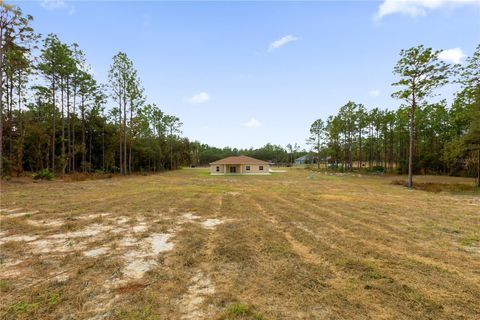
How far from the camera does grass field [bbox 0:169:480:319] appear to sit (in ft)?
8.12

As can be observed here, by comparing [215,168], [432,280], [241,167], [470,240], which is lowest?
[470,240]

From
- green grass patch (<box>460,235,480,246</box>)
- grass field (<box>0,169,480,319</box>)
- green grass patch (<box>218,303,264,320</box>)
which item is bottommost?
green grass patch (<box>460,235,480,246</box>)

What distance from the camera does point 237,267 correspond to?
11.6 feet

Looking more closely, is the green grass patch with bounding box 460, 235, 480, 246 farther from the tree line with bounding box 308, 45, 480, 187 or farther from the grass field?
the tree line with bounding box 308, 45, 480, 187

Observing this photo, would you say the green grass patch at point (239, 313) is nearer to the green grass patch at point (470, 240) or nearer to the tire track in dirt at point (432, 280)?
the tire track in dirt at point (432, 280)

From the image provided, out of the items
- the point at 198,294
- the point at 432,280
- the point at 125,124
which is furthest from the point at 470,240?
the point at 125,124

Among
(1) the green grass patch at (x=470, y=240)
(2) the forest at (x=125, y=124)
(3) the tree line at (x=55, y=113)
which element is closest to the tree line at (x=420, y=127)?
(2) the forest at (x=125, y=124)

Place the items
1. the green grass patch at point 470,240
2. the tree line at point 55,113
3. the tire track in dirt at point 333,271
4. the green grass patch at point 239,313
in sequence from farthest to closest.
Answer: the tree line at point 55,113 < the green grass patch at point 470,240 < the tire track in dirt at point 333,271 < the green grass patch at point 239,313

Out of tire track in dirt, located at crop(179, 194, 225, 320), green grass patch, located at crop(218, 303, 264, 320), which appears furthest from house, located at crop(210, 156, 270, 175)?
green grass patch, located at crop(218, 303, 264, 320)

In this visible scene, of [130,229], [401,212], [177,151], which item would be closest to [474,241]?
[401,212]

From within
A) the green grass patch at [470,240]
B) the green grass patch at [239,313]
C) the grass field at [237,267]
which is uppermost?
the green grass patch at [239,313]

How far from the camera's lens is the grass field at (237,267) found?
2475 mm

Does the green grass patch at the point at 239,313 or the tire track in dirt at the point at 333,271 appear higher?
the green grass patch at the point at 239,313

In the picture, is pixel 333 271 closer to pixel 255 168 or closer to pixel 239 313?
pixel 239 313
